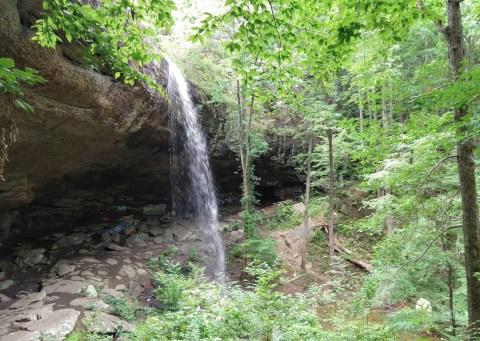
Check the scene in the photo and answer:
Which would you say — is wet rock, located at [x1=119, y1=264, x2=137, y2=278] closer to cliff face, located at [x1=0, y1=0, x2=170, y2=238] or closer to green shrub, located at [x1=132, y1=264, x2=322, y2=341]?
cliff face, located at [x1=0, y1=0, x2=170, y2=238]

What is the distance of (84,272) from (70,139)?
12.1 feet

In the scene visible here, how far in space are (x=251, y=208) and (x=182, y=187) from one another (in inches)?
154

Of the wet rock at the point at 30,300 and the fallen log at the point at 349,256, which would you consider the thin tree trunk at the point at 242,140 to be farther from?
the wet rock at the point at 30,300

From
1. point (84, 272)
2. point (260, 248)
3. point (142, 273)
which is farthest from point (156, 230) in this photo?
point (260, 248)

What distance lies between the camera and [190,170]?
12.3m

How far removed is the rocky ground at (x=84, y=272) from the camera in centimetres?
546

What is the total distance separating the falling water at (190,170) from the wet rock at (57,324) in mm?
4333

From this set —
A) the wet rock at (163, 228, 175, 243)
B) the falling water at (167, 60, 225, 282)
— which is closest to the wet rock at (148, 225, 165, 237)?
the wet rock at (163, 228, 175, 243)

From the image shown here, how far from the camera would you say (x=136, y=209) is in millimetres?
13453

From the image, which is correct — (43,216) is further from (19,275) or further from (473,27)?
(473,27)

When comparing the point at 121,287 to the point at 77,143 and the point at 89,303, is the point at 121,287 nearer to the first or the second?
the point at 89,303

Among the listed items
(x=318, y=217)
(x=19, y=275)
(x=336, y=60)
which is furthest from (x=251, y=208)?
(x=336, y=60)

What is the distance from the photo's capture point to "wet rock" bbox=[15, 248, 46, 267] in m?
8.78

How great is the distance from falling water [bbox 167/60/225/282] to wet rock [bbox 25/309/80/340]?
4.33m
